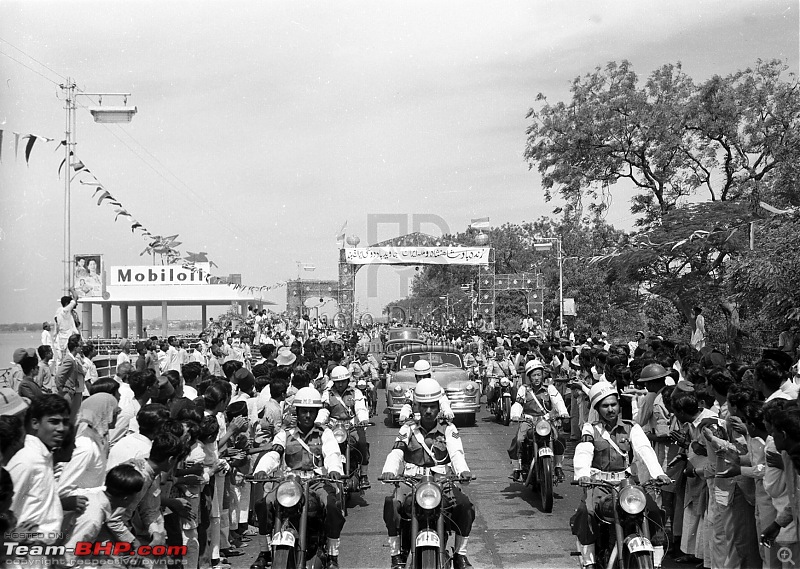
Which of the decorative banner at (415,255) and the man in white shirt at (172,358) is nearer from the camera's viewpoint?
the man in white shirt at (172,358)

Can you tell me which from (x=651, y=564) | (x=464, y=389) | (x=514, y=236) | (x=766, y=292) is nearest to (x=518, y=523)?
(x=651, y=564)

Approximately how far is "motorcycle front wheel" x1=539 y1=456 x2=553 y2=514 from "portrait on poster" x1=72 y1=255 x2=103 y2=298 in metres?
31.9

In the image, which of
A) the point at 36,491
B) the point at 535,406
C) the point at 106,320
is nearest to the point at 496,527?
the point at 535,406

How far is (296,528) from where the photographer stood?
19.7 feet

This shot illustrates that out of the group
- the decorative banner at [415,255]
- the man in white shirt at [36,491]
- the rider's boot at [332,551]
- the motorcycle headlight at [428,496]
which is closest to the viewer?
the man in white shirt at [36,491]

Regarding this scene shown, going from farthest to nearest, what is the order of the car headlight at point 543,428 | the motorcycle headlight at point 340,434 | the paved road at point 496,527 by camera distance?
1. the car headlight at point 543,428
2. the motorcycle headlight at point 340,434
3. the paved road at point 496,527

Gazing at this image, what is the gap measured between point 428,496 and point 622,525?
4.41 feet

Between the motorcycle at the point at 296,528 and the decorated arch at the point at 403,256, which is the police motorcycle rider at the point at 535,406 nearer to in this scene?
the motorcycle at the point at 296,528

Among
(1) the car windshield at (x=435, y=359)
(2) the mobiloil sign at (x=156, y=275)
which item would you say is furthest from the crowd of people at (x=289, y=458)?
(2) the mobiloil sign at (x=156, y=275)

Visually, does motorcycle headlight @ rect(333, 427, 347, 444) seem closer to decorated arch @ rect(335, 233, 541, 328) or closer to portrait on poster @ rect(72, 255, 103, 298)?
portrait on poster @ rect(72, 255, 103, 298)

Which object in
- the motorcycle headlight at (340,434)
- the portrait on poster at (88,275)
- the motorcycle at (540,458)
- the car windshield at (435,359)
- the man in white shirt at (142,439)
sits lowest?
the motorcycle at (540,458)

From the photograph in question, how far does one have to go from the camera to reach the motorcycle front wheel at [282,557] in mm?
5715

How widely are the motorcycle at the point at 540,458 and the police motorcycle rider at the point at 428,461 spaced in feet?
10.00

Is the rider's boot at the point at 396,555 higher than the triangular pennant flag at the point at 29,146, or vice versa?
the triangular pennant flag at the point at 29,146
